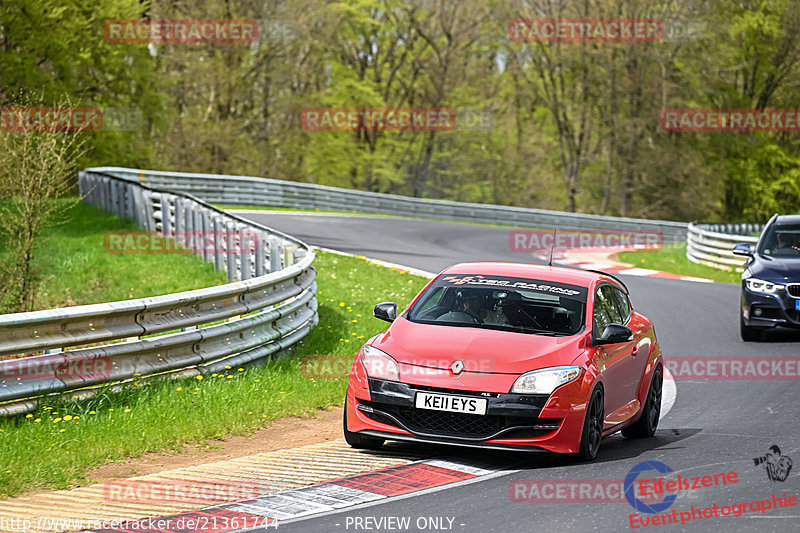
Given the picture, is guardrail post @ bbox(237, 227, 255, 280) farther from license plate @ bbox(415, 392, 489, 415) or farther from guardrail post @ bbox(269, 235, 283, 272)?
license plate @ bbox(415, 392, 489, 415)

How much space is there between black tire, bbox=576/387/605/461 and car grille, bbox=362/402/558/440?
1.05 ft

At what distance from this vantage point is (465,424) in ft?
24.1

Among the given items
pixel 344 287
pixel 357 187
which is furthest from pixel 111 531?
pixel 357 187

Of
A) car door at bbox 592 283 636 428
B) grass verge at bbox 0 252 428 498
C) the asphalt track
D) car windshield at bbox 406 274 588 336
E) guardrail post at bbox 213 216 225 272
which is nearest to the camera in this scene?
the asphalt track

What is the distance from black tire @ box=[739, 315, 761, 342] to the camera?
587 inches

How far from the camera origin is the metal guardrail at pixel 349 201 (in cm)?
3538

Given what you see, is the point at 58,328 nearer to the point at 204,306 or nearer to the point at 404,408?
the point at 204,306

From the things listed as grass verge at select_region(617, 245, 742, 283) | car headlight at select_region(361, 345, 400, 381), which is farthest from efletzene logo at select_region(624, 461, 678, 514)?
grass verge at select_region(617, 245, 742, 283)

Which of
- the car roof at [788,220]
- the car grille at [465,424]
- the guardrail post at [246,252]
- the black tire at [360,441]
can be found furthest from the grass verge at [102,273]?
the car grille at [465,424]

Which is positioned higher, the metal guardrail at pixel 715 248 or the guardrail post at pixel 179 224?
the guardrail post at pixel 179 224

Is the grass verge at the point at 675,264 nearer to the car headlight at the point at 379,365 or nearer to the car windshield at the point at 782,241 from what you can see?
the car windshield at the point at 782,241

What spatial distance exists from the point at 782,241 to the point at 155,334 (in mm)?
9200

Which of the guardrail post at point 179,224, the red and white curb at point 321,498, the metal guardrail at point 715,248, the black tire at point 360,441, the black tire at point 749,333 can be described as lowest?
the metal guardrail at point 715,248

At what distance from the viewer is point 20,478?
6.80m
